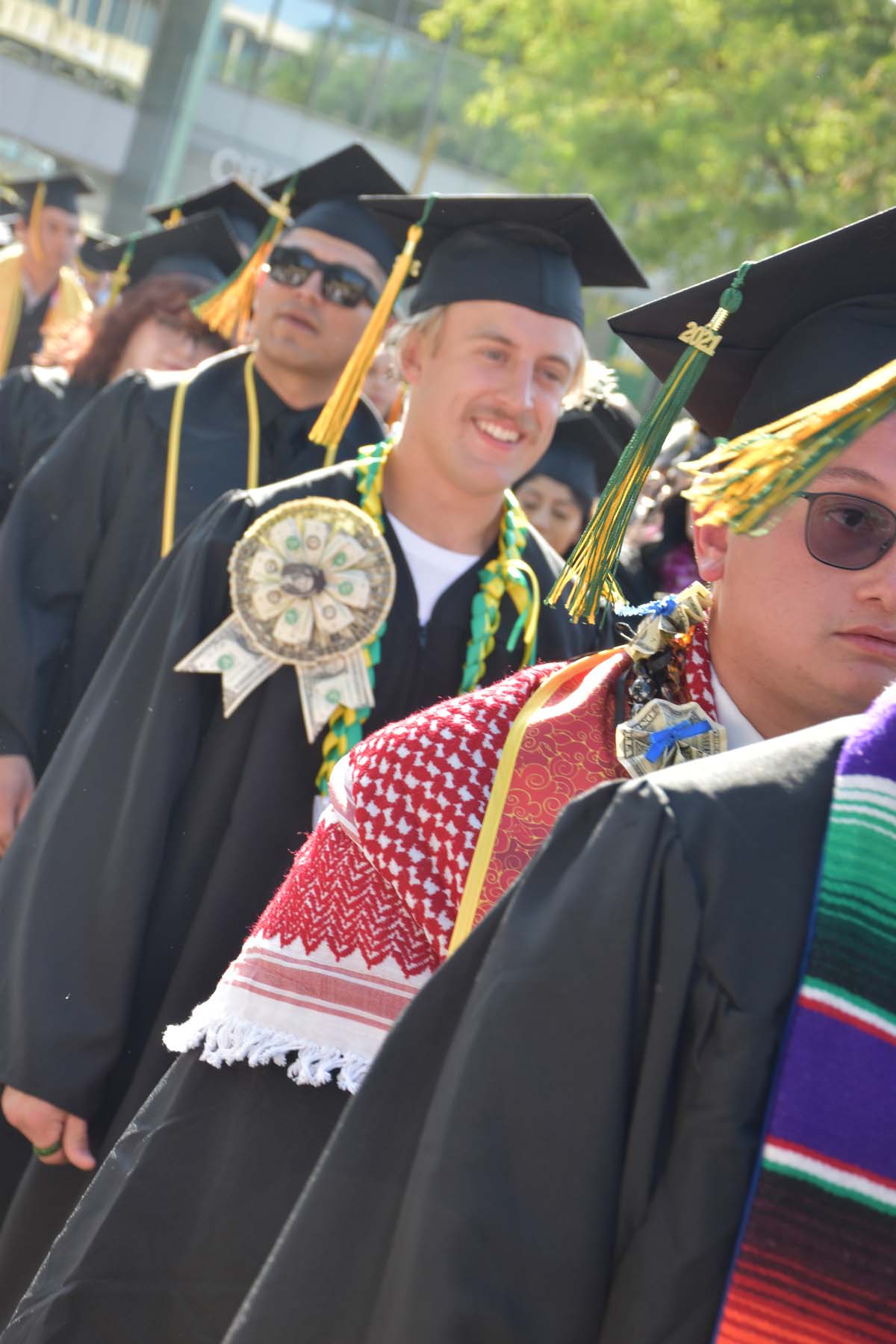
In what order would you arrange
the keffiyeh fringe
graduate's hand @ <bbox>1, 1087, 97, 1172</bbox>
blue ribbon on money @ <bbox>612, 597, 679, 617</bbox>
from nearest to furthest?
the keffiyeh fringe, blue ribbon on money @ <bbox>612, 597, 679, 617</bbox>, graduate's hand @ <bbox>1, 1087, 97, 1172</bbox>

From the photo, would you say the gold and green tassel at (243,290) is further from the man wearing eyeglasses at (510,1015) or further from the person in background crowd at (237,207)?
the man wearing eyeglasses at (510,1015)

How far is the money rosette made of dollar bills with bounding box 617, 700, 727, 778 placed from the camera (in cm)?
185

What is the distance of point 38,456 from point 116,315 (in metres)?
0.70

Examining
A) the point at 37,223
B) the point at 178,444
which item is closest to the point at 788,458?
the point at 178,444

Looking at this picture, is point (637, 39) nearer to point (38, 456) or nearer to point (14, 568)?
point (38, 456)

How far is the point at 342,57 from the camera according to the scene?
85.0 feet

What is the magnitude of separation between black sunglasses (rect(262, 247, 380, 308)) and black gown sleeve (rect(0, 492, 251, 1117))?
168 centimetres

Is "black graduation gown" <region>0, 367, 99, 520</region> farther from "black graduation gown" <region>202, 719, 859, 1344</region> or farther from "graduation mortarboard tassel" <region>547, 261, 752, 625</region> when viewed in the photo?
"black graduation gown" <region>202, 719, 859, 1344</region>

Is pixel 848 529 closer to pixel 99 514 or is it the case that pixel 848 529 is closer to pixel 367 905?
pixel 367 905

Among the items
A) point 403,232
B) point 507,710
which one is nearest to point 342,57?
point 403,232

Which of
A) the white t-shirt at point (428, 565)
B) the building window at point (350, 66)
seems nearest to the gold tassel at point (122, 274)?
the white t-shirt at point (428, 565)

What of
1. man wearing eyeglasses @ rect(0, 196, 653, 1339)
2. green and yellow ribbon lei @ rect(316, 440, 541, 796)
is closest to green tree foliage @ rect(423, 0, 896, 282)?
man wearing eyeglasses @ rect(0, 196, 653, 1339)

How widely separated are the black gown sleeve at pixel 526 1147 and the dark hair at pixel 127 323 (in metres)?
4.88

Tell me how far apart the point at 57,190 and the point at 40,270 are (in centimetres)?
52
